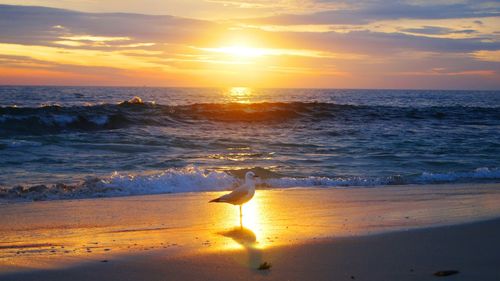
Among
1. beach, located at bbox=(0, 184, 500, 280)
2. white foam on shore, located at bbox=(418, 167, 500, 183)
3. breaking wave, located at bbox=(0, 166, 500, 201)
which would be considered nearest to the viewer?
beach, located at bbox=(0, 184, 500, 280)

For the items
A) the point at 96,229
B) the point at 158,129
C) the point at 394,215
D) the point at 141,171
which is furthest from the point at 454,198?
the point at 158,129

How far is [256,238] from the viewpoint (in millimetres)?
6543

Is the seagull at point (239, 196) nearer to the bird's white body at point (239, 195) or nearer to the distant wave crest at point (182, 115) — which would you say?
the bird's white body at point (239, 195)

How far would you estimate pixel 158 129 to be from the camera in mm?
22734

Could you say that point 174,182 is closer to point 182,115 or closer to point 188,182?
point 188,182

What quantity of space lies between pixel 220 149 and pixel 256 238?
1112cm

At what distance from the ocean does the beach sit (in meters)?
1.90

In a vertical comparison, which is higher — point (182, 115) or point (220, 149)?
point (182, 115)

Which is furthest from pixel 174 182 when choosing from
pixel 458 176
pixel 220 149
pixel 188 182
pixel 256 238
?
pixel 220 149

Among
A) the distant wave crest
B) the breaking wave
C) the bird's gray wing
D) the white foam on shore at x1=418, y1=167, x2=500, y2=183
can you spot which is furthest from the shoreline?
the distant wave crest

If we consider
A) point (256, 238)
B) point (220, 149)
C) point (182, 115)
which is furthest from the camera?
point (182, 115)

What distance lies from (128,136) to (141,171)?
6955 mm

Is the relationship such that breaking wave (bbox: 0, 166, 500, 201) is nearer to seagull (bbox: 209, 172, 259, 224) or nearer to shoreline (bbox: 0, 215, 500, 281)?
seagull (bbox: 209, 172, 259, 224)

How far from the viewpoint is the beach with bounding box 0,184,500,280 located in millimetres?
5199
